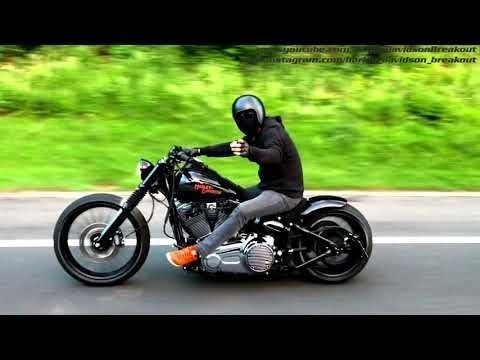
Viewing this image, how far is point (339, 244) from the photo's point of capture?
6016 mm

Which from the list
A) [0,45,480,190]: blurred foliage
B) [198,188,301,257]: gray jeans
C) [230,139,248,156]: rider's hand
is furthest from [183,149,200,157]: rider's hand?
[0,45,480,190]: blurred foliage

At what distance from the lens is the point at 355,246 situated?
604 centimetres

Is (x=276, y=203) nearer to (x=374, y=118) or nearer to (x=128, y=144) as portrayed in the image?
(x=128, y=144)

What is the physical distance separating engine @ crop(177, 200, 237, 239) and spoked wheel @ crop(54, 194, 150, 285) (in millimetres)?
333

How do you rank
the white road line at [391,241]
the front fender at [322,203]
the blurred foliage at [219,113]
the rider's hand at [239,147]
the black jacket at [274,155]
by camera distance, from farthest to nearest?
the blurred foliage at [219,113], the white road line at [391,241], the front fender at [322,203], the black jacket at [274,155], the rider's hand at [239,147]

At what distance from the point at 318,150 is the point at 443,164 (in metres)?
1.74

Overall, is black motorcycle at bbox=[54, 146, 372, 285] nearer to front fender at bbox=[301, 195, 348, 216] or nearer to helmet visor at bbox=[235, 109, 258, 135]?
front fender at bbox=[301, 195, 348, 216]

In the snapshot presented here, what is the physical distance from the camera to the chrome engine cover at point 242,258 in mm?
5770

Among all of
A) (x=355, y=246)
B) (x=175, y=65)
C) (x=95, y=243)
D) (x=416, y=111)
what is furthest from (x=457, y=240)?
(x=175, y=65)

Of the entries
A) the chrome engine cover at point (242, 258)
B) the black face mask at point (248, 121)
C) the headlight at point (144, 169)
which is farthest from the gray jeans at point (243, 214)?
the headlight at point (144, 169)

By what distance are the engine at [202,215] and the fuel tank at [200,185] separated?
0.20 ft

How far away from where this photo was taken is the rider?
5.63m

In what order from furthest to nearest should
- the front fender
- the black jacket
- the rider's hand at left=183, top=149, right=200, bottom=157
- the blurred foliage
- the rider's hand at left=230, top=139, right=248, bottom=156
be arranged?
the blurred foliage, the front fender, the rider's hand at left=183, top=149, right=200, bottom=157, the black jacket, the rider's hand at left=230, top=139, right=248, bottom=156

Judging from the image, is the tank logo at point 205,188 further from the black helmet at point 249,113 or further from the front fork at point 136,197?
the black helmet at point 249,113
